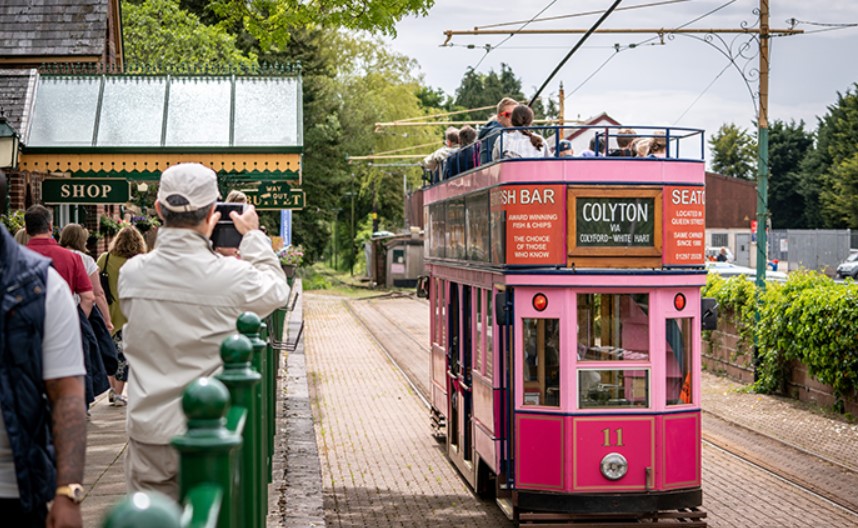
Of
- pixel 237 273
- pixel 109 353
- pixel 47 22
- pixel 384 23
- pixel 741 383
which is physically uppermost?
pixel 47 22

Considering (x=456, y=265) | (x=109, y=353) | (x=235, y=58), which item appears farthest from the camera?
(x=235, y=58)

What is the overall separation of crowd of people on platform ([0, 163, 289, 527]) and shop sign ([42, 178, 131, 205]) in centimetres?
871

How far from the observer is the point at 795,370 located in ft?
58.5

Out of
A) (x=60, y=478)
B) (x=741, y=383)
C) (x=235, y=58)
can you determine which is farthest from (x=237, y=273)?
(x=235, y=58)

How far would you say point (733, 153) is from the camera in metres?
109

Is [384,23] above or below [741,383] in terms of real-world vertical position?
above

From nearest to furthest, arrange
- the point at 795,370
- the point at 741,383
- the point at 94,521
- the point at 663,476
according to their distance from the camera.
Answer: the point at 94,521 < the point at 663,476 < the point at 795,370 < the point at 741,383

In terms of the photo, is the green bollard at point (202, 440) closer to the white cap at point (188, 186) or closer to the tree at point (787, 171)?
the white cap at point (188, 186)

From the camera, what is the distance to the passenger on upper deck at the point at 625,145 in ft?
33.4

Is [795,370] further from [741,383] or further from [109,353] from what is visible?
[109,353]

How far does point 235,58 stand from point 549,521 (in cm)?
2796

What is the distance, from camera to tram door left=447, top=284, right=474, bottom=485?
11.5 meters

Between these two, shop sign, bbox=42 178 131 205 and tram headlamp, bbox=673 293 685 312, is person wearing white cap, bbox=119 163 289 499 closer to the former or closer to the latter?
tram headlamp, bbox=673 293 685 312

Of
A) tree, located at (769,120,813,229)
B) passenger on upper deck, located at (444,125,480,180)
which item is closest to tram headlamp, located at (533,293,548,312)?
passenger on upper deck, located at (444,125,480,180)
